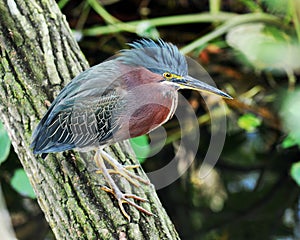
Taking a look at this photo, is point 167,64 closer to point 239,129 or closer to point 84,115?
point 84,115

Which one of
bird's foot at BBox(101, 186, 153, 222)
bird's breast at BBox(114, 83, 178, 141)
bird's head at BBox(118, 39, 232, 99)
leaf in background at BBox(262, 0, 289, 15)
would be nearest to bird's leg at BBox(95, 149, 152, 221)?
bird's foot at BBox(101, 186, 153, 222)

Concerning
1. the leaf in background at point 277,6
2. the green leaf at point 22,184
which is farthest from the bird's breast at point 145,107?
the leaf in background at point 277,6

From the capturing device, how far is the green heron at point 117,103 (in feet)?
4.82

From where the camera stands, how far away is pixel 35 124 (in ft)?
5.33

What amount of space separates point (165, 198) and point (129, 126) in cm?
171

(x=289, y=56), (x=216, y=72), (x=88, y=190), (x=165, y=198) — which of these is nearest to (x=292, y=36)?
(x=289, y=56)

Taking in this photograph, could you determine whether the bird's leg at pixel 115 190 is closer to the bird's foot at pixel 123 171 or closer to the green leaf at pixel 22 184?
the bird's foot at pixel 123 171

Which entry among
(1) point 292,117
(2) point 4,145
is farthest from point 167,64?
(1) point 292,117

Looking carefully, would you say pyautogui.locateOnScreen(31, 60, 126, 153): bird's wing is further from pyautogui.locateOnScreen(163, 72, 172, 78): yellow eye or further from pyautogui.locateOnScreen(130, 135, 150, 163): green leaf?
pyautogui.locateOnScreen(130, 135, 150, 163): green leaf

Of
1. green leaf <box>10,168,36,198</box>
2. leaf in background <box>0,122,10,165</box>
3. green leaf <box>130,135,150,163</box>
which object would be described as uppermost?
leaf in background <box>0,122,10,165</box>

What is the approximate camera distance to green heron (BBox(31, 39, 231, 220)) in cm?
147

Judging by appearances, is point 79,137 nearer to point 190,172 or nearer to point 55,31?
point 55,31

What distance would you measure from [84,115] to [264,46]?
149cm

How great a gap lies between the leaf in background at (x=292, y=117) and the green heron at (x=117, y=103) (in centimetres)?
100
